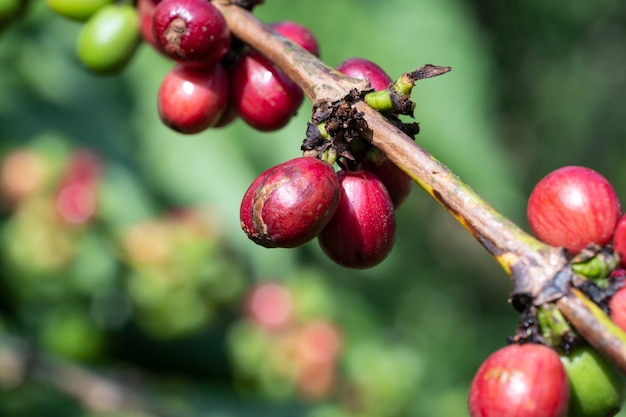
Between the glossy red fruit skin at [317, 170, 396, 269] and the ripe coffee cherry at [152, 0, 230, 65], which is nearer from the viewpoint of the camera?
Result: the glossy red fruit skin at [317, 170, 396, 269]

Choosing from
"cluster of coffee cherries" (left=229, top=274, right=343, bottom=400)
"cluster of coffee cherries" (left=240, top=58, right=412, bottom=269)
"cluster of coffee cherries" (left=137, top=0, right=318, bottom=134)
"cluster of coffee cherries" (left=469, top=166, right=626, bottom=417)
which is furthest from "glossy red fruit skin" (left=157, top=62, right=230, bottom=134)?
"cluster of coffee cherries" (left=229, top=274, right=343, bottom=400)

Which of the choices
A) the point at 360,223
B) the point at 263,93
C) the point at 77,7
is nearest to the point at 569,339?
the point at 360,223

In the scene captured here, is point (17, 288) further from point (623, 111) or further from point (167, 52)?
point (623, 111)

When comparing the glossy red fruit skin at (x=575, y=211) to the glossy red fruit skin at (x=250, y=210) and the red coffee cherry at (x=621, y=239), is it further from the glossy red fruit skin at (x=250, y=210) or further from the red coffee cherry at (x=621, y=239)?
the glossy red fruit skin at (x=250, y=210)

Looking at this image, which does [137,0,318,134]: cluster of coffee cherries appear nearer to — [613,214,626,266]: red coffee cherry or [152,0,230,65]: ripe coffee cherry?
[152,0,230,65]: ripe coffee cherry

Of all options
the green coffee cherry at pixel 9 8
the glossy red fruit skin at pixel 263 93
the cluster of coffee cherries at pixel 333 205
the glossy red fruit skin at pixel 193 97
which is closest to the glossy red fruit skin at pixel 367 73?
the cluster of coffee cherries at pixel 333 205

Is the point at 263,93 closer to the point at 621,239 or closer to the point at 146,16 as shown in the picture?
the point at 146,16
